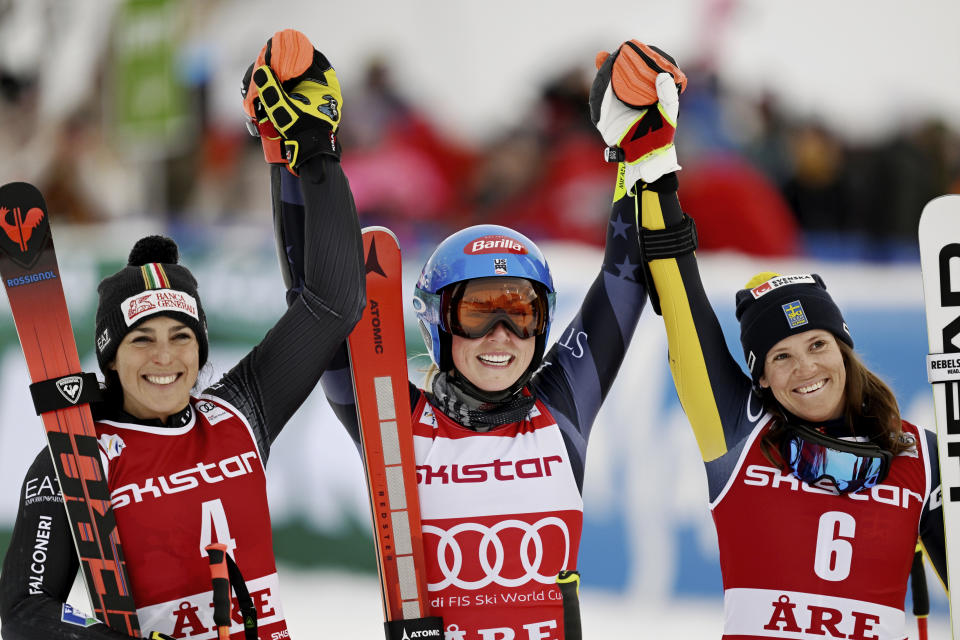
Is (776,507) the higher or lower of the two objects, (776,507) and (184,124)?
the lower

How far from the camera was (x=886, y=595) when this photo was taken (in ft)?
9.99

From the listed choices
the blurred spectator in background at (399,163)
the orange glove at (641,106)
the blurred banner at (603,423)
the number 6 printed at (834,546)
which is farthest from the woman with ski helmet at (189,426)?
the blurred spectator in background at (399,163)

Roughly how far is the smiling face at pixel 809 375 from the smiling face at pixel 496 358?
69 cm

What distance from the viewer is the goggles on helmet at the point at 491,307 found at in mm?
3154

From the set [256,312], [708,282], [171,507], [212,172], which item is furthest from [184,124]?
[171,507]

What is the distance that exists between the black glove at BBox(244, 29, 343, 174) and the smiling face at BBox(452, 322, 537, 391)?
66 cm

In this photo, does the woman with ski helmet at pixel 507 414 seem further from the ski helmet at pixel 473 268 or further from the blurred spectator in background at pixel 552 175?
the blurred spectator in background at pixel 552 175

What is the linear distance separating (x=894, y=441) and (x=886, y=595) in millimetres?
410

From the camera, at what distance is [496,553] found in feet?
9.96

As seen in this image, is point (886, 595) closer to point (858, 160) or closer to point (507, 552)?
point (507, 552)

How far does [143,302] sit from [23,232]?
0.39 m

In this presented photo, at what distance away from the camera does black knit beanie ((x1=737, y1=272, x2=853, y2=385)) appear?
125 inches

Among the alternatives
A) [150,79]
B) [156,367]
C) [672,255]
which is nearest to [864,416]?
[672,255]

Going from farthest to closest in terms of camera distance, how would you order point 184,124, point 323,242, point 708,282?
1. point 184,124
2. point 708,282
3. point 323,242
